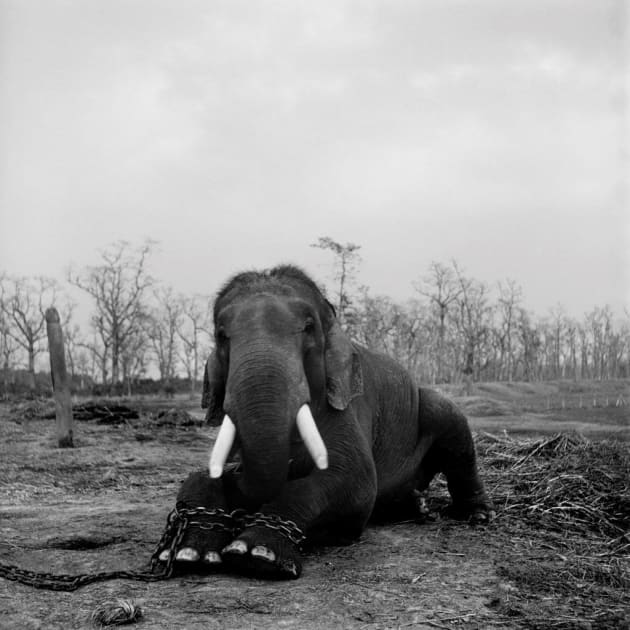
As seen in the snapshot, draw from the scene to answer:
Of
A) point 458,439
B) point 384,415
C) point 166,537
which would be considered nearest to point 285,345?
point 166,537

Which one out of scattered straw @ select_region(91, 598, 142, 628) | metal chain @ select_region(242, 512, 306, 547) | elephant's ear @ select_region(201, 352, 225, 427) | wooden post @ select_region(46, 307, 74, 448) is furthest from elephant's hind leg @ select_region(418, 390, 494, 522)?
wooden post @ select_region(46, 307, 74, 448)

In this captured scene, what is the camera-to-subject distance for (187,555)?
15.5 ft

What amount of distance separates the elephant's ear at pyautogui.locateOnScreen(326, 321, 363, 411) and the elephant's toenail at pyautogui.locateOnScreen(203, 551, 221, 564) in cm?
157

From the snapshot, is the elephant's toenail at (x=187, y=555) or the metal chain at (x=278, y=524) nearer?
the elephant's toenail at (x=187, y=555)

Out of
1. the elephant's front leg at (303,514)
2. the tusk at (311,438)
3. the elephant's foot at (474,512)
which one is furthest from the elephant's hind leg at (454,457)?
the tusk at (311,438)

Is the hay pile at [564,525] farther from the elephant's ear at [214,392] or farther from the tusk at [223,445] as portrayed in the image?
the elephant's ear at [214,392]

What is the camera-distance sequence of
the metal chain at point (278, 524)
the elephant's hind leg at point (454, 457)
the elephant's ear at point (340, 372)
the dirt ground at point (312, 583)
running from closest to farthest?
the dirt ground at point (312, 583) → the metal chain at point (278, 524) → the elephant's ear at point (340, 372) → the elephant's hind leg at point (454, 457)

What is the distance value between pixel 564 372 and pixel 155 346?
5036 cm

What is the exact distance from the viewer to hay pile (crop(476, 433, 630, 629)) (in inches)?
169

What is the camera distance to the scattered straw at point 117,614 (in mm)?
3801

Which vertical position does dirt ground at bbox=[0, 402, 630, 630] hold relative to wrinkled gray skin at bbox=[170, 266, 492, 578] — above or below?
below

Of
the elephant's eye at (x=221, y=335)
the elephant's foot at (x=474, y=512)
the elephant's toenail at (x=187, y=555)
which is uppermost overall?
the elephant's eye at (x=221, y=335)

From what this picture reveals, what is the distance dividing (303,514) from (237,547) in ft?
2.08

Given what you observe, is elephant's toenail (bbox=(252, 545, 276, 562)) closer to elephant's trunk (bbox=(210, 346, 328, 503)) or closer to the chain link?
the chain link
